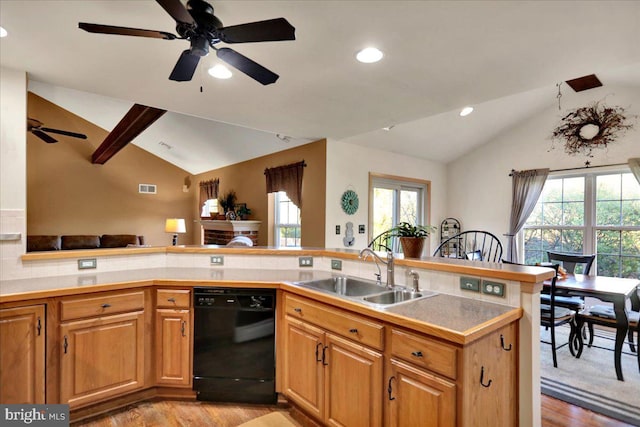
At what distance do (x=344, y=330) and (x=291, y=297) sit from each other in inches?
21.1

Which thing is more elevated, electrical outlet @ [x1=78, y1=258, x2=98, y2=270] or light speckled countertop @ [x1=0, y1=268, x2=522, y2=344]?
→ electrical outlet @ [x1=78, y1=258, x2=98, y2=270]

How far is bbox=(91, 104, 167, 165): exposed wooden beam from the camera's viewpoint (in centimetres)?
413

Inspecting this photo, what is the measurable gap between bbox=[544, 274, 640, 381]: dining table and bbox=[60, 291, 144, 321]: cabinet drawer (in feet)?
11.7

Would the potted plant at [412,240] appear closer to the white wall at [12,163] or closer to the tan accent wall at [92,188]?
the white wall at [12,163]

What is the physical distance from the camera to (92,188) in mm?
7543

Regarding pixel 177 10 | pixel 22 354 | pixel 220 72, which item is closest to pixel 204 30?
pixel 177 10

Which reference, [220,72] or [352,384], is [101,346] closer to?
[352,384]

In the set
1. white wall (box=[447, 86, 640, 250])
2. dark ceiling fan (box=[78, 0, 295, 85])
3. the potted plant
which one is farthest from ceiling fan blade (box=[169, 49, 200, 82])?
white wall (box=[447, 86, 640, 250])

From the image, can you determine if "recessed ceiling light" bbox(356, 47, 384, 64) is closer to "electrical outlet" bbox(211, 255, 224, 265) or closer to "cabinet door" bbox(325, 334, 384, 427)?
"cabinet door" bbox(325, 334, 384, 427)

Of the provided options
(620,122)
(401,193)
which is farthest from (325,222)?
(620,122)

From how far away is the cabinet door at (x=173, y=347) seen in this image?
94.1 inches

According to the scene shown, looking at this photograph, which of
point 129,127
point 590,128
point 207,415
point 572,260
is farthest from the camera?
point 129,127

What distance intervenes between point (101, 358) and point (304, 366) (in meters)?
1.35

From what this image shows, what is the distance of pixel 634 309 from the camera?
3422mm
